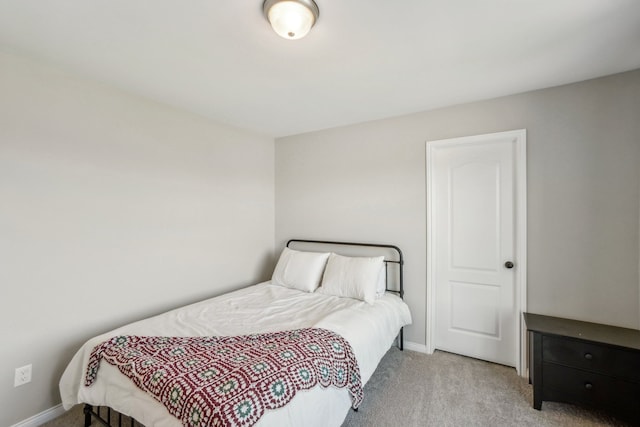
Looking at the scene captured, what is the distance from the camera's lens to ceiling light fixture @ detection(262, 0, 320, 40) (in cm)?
136

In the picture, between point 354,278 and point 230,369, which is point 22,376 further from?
point 354,278

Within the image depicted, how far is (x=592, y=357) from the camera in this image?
1860mm

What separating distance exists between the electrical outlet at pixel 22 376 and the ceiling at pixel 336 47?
2012 millimetres

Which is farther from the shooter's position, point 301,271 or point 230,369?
point 301,271

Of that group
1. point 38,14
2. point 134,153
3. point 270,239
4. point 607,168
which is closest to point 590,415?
point 607,168

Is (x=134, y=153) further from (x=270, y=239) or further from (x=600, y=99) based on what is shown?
(x=600, y=99)

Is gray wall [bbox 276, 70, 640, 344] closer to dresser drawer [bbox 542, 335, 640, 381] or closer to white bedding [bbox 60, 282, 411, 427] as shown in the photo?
dresser drawer [bbox 542, 335, 640, 381]

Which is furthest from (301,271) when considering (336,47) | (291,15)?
(291,15)

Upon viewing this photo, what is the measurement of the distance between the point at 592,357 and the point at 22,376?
144 inches

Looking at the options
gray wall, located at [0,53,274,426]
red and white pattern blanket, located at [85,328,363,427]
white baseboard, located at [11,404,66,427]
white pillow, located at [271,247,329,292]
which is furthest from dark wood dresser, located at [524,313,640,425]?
white baseboard, located at [11,404,66,427]

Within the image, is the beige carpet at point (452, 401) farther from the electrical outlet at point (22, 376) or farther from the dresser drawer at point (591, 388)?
the electrical outlet at point (22, 376)

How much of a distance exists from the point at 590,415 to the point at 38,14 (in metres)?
4.05

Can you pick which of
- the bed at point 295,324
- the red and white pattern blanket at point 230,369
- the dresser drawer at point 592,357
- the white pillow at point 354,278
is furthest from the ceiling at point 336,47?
the dresser drawer at point 592,357

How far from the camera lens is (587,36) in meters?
1.69
